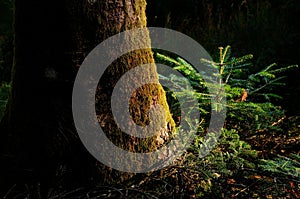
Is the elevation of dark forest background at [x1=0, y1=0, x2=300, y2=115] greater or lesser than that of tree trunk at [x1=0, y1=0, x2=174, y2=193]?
greater

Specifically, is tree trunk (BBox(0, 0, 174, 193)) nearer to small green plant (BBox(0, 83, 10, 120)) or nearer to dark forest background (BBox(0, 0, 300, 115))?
small green plant (BBox(0, 83, 10, 120))

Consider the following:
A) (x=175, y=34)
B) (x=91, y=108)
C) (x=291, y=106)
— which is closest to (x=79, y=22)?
(x=91, y=108)

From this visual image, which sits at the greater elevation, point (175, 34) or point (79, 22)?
point (175, 34)

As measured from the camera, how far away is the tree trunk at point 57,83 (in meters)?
1.69

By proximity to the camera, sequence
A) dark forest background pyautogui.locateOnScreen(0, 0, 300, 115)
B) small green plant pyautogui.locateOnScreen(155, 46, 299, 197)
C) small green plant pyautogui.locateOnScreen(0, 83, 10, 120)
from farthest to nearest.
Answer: dark forest background pyautogui.locateOnScreen(0, 0, 300, 115)
small green plant pyautogui.locateOnScreen(0, 83, 10, 120)
small green plant pyautogui.locateOnScreen(155, 46, 299, 197)

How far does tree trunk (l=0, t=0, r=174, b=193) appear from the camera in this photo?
169cm

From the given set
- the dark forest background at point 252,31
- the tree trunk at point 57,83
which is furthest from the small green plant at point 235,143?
the dark forest background at point 252,31

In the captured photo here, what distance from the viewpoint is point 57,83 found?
1.74 meters

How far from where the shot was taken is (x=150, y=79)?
1.91 meters

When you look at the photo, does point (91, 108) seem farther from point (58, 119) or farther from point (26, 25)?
point (26, 25)

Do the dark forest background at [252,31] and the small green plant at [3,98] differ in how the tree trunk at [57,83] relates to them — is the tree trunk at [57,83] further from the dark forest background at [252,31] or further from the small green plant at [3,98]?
the dark forest background at [252,31]

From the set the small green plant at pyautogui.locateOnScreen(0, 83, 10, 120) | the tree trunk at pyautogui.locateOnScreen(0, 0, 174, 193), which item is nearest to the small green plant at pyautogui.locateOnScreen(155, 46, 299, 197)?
the tree trunk at pyautogui.locateOnScreen(0, 0, 174, 193)

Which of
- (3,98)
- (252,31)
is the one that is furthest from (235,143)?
(252,31)

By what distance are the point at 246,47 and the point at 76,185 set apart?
3578mm
